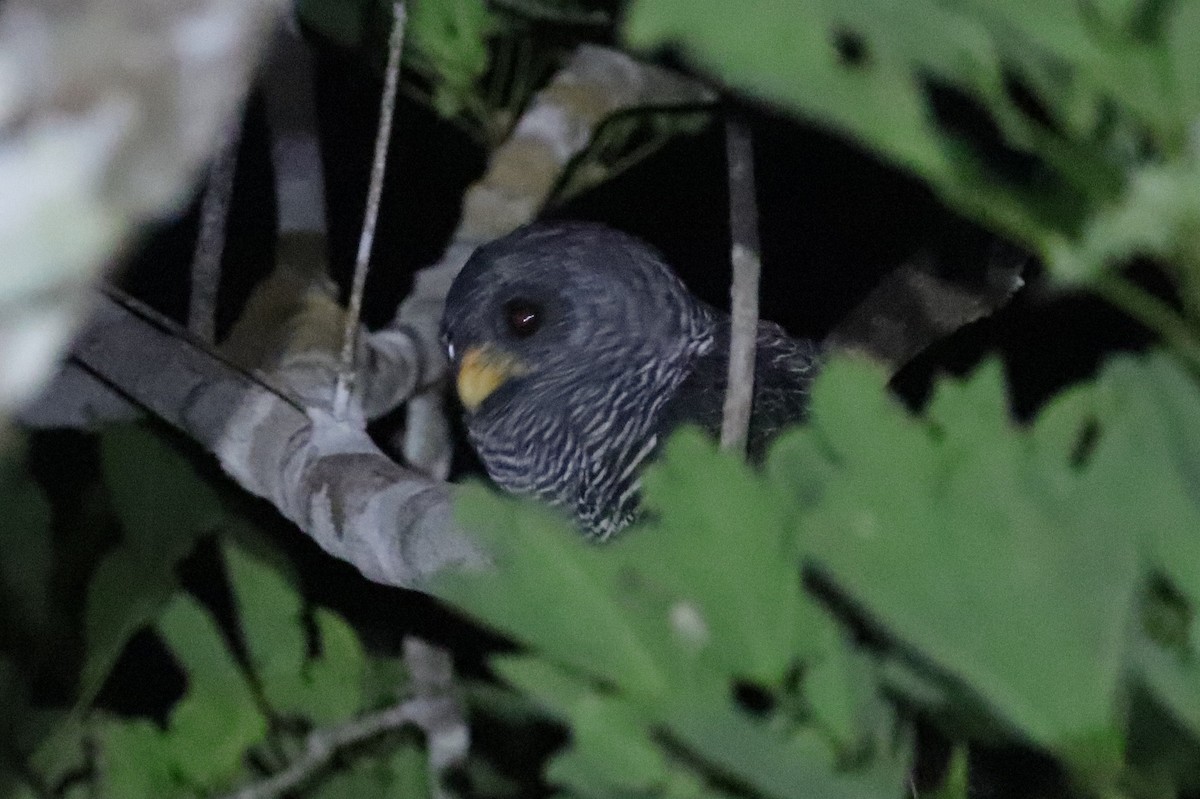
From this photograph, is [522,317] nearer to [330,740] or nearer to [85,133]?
[330,740]

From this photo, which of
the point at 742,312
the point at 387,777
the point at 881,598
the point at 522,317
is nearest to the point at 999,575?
the point at 881,598

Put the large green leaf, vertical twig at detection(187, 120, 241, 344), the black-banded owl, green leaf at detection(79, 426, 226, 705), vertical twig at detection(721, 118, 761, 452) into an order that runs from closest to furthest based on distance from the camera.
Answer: the large green leaf, vertical twig at detection(721, 118, 761, 452), green leaf at detection(79, 426, 226, 705), vertical twig at detection(187, 120, 241, 344), the black-banded owl

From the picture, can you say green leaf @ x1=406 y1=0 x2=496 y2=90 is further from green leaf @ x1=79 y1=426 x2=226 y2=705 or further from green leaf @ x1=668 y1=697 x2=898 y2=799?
green leaf @ x1=668 y1=697 x2=898 y2=799

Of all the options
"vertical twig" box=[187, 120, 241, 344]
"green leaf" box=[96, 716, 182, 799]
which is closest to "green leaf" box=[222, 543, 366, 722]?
"green leaf" box=[96, 716, 182, 799]

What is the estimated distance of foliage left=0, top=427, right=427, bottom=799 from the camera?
2.64 ft

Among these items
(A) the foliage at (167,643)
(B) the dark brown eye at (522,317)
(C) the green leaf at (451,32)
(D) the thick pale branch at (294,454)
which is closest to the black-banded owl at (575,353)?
(B) the dark brown eye at (522,317)

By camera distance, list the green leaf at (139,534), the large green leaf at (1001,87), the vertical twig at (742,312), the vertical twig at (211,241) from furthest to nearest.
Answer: the vertical twig at (211,241)
the green leaf at (139,534)
the vertical twig at (742,312)
the large green leaf at (1001,87)

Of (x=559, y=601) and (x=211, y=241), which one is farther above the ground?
(x=559, y=601)

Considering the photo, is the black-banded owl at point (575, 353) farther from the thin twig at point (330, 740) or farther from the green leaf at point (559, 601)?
the green leaf at point (559, 601)

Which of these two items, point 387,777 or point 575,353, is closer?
point 387,777

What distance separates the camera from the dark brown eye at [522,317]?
136 centimetres

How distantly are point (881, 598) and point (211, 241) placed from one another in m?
0.89

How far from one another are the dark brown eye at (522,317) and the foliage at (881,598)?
0.95 m

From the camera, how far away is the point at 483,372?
138 centimetres
